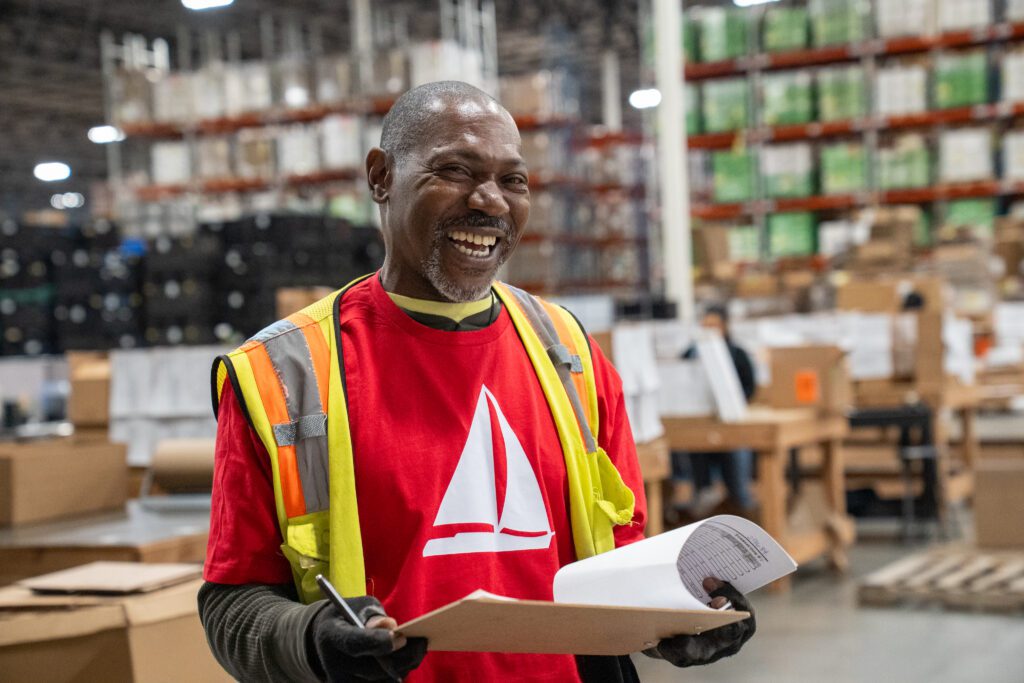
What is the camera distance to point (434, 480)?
1927mm

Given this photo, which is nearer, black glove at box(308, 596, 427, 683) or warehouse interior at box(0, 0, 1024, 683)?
black glove at box(308, 596, 427, 683)

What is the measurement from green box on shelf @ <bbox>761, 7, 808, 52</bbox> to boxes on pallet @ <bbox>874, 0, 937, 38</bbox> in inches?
29.4

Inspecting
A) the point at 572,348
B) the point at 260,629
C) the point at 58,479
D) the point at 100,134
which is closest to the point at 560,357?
the point at 572,348

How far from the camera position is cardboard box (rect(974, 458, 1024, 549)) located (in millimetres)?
6934

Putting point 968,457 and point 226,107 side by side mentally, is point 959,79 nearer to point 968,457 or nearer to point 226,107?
point 968,457

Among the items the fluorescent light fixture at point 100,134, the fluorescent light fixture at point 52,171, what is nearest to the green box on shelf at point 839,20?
the fluorescent light fixture at point 100,134

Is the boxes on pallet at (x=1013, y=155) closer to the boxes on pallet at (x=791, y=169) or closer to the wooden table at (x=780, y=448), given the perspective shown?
the boxes on pallet at (x=791, y=169)

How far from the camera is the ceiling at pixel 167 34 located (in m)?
21.8

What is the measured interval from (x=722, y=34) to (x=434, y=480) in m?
11.8

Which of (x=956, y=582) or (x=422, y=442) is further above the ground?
(x=422, y=442)

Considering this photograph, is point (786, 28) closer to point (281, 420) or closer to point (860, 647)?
point (860, 647)

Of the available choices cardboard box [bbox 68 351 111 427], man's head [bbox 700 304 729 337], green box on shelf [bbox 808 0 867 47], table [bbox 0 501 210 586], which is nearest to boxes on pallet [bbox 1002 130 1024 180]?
green box on shelf [bbox 808 0 867 47]

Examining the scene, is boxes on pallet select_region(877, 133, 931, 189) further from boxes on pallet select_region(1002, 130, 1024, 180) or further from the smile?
the smile

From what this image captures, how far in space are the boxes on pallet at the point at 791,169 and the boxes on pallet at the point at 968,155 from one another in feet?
4.35
